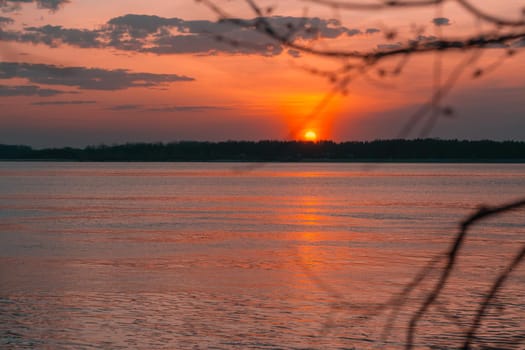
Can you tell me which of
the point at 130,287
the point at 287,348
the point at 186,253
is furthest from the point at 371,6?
the point at 186,253

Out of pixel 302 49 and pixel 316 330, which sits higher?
Answer: pixel 302 49

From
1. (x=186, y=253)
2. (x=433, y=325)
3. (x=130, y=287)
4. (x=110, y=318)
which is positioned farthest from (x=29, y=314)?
(x=186, y=253)

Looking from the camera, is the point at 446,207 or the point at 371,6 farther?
the point at 446,207

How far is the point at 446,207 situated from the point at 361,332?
4358 cm

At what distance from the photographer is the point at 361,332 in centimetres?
1552

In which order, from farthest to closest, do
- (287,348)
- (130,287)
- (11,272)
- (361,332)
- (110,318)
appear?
1. (11,272)
2. (130,287)
3. (110,318)
4. (361,332)
5. (287,348)

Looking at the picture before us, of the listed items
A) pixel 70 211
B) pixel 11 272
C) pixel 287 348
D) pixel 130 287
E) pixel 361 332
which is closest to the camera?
pixel 287 348

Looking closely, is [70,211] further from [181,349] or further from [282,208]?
[181,349]

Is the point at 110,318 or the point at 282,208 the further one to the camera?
the point at 282,208

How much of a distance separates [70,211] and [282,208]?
50.7 ft

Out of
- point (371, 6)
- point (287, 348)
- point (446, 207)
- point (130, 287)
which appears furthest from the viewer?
point (446, 207)

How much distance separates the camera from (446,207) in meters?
57.5

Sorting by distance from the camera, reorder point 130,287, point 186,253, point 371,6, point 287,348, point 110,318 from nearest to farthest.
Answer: point 371,6 < point 287,348 < point 110,318 < point 130,287 < point 186,253

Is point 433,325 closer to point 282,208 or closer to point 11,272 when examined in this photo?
point 11,272
